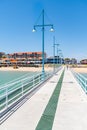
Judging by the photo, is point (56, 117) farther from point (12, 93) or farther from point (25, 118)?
point (12, 93)

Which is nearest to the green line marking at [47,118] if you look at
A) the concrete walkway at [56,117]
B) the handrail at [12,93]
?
the concrete walkway at [56,117]

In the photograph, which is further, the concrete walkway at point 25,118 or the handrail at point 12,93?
the handrail at point 12,93

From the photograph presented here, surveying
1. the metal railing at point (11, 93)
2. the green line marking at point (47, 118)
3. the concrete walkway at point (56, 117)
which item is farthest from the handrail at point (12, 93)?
the green line marking at point (47, 118)

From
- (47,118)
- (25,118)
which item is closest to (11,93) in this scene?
(25,118)

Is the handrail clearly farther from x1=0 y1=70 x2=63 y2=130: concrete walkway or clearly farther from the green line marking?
the green line marking

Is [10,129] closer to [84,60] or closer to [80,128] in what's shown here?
[80,128]

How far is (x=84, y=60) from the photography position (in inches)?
6737

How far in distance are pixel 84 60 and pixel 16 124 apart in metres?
170

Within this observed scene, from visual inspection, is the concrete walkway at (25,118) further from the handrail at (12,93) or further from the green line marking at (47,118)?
the handrail at (12,93)

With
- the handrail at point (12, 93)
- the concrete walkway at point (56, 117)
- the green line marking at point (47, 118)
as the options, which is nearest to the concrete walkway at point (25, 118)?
the concrete walkway at point (56, 117)

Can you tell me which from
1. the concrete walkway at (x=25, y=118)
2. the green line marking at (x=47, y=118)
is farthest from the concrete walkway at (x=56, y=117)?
the green line marking at (x=47, y=118)

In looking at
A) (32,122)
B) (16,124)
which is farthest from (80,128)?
(16,124)

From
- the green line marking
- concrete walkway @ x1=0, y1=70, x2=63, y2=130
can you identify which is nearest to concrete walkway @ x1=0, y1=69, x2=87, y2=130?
concrete walkway @ x1=0, y1=70, x2=63, y2=130

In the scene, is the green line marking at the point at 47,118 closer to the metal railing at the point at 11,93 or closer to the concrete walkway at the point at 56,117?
the concrete walkway at the point at 56,117
